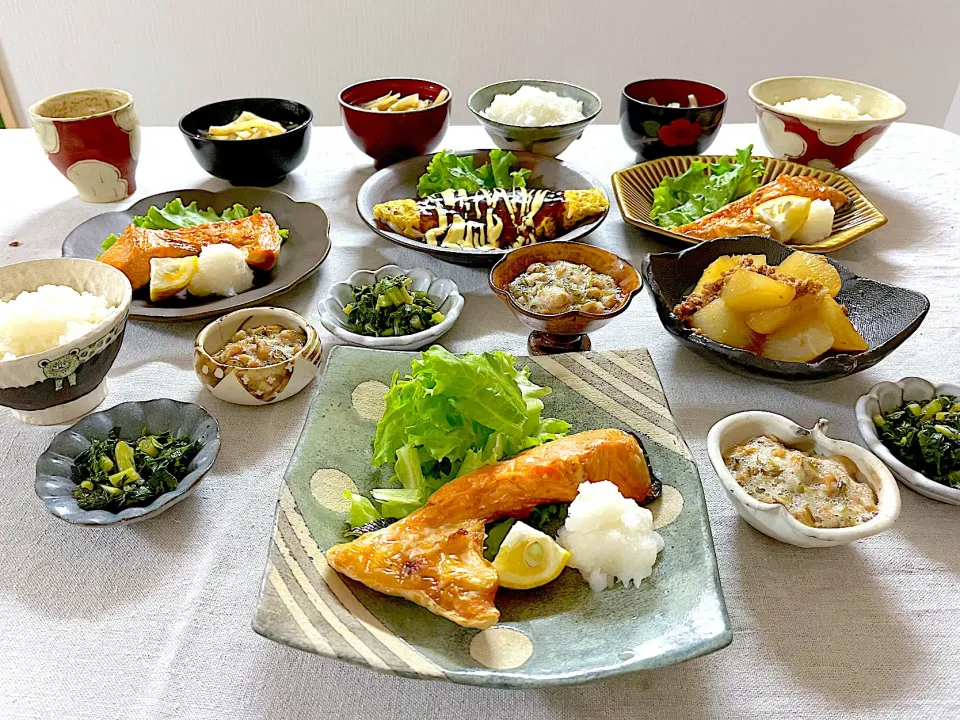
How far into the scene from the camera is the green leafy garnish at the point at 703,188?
2.13 m

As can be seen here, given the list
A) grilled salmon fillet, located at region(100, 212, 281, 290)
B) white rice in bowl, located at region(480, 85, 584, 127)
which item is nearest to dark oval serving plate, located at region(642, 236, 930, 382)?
white rice in bowl, located at region(480, 85, 584, 127)

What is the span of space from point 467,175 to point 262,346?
3.19ft

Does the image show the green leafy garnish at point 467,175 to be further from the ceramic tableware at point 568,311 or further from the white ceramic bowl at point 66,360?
the white ceramic bowl at point 66,360

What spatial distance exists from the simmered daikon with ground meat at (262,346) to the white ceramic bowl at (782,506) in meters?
0.89

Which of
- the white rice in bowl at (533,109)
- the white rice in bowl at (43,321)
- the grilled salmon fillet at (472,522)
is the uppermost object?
the white rice in bowl at (533,109)

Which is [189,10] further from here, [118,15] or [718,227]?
[718,227]

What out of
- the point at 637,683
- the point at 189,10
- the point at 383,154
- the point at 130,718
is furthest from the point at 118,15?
the point at 637,683

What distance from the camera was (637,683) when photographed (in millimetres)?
1019

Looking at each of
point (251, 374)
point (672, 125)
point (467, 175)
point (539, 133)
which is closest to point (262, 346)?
point (251, 374)

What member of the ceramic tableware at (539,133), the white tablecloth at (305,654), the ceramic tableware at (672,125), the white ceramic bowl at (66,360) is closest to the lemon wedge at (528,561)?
the white tablecloth at (305,654)

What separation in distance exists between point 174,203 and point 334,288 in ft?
2.17

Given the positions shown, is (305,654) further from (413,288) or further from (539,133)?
(539,133)

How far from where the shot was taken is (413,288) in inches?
70.9

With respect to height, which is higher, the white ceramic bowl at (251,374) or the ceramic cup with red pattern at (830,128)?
the ceramic cup with red pattern at (830,128)
